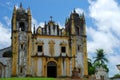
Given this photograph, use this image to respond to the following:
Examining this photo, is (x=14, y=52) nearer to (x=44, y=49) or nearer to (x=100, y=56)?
(x=44, y=49)

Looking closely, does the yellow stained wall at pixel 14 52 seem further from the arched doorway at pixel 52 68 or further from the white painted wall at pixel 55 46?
the arched doorway at pixel 52 68

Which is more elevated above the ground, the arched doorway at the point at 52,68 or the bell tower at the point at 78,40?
the bell tower at the point at 78,40

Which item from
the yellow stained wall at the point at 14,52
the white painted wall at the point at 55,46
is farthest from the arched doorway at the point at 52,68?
the yellow stained wall at the point at 14,52

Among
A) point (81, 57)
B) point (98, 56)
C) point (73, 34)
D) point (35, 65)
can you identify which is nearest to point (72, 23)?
point (73, 34)

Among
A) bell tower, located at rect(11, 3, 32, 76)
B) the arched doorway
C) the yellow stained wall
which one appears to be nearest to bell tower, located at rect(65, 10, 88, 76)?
the arched doorway

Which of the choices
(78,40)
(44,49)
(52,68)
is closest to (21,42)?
(44,49)

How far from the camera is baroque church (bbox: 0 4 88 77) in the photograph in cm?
4956

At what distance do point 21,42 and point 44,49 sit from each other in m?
3.70

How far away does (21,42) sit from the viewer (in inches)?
1981

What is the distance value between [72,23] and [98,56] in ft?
64.2

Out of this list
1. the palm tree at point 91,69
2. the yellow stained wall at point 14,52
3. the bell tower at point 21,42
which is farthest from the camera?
the palm tree at point 91,69

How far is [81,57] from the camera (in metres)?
51.8

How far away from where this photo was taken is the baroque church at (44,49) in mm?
49562

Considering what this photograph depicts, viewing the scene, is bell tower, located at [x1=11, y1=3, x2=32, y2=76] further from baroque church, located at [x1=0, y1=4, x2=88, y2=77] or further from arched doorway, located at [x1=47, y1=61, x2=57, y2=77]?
arched doorway, located at [x1=47, y1=61, x2=57, y2=77]
